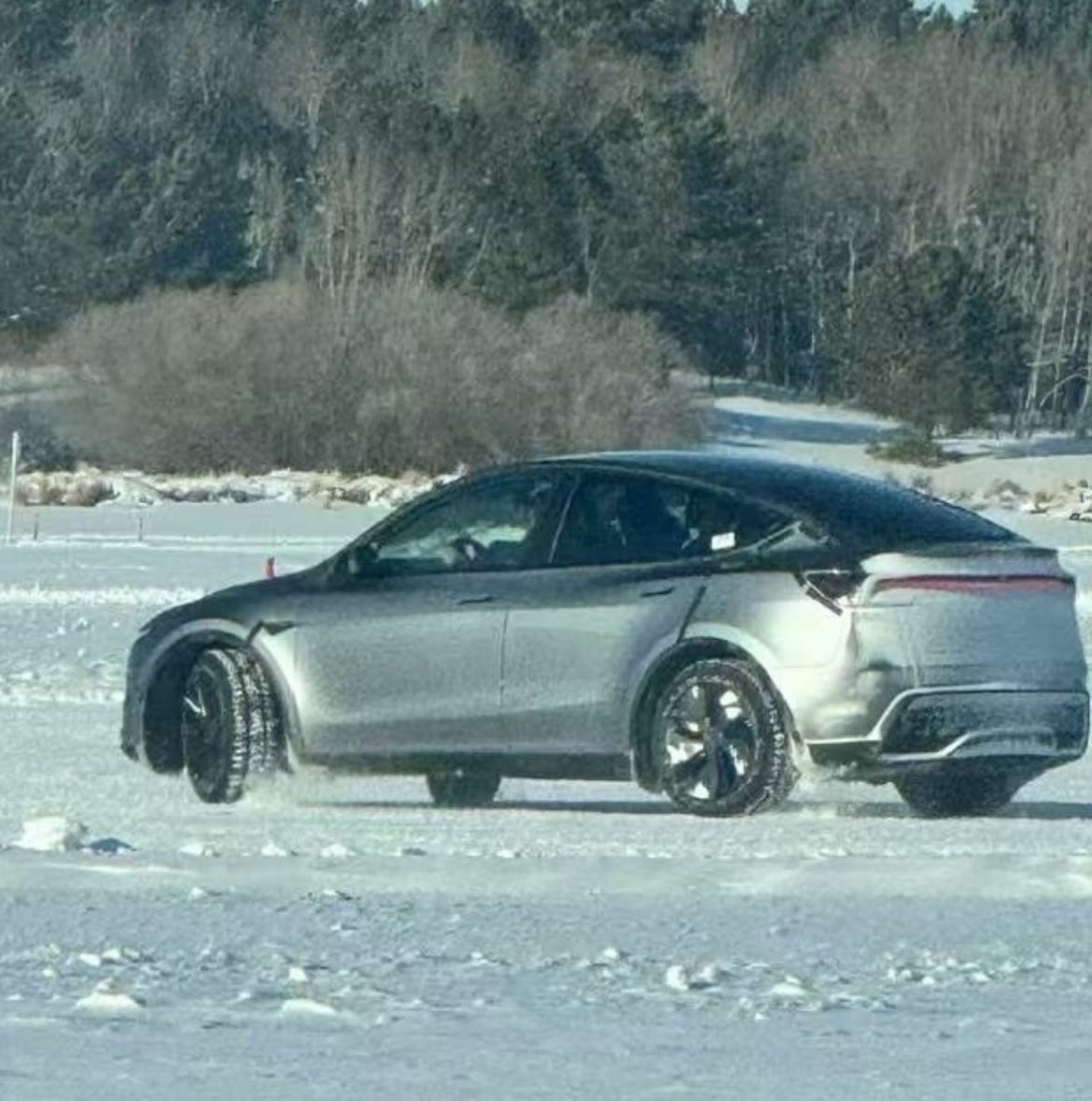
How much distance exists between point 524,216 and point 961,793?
3130 inches

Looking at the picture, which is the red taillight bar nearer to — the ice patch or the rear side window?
the rear side window

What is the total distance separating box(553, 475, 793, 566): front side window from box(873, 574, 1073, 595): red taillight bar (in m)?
0.54

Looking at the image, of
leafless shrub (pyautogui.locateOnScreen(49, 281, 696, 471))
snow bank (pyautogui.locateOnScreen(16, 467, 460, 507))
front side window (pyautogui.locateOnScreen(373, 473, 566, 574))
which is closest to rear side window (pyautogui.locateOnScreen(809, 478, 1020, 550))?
front side window (pyautogui.locateOnScreen(373, 473, 566, 574))

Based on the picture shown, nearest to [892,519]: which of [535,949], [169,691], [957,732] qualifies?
[957,732]

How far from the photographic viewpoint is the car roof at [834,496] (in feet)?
44.3

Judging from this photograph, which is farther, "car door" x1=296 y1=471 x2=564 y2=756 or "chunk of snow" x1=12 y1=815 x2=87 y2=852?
"car door" x1=296 y1=471 x2=564 y2=756

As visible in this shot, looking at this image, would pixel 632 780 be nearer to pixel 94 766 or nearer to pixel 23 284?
pixel 94 766

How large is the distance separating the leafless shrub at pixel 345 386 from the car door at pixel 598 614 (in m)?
62.9

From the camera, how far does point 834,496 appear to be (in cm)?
1375

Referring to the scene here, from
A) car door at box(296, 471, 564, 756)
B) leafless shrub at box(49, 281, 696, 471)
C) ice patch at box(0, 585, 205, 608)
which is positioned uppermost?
leafless shrub at box(49, 281, 696, 471)

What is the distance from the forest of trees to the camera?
262 ft

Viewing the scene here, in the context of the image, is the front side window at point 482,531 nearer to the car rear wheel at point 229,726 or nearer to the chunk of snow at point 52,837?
the car rear wheel at point 229,726

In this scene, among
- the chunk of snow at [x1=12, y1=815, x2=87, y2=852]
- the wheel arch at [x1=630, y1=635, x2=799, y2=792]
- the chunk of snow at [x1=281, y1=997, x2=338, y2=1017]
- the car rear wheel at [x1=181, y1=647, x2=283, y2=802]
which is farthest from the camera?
the car rear wheel at [x1=181, y1=647, x2=283, y2=802]

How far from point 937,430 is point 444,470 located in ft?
68.6
